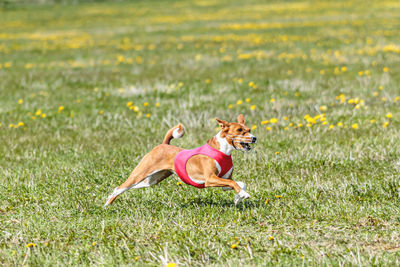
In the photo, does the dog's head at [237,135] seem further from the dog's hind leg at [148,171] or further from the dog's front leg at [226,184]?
the dog's hind leg at [148,171]

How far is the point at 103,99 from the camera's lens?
10445mm

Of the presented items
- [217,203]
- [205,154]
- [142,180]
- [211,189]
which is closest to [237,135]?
[205,154]

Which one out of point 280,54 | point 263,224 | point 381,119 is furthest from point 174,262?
point 280,54

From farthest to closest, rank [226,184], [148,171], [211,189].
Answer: [211,189]
[148,171]
[226,184]

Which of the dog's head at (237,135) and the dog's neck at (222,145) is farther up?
the dog's head at (237,135)

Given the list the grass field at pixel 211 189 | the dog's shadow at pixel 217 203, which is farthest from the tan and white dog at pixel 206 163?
the dog's shadow at pixel 217 203

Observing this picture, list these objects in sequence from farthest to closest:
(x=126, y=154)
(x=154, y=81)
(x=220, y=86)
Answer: (x=154, y=81) < (x=220, y=86) < (x=126, y=154)

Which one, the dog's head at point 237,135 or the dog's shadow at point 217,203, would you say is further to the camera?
the dog's shadow at point 217,203

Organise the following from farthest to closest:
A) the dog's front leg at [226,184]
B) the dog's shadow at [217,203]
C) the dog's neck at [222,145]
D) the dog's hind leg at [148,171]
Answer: the dog's shadow at [217,203] → the dog's hind leg at [148,171] → the dog's neck at [222,145] → the dog's front leg at [226,184]

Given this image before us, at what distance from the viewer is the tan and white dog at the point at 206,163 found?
3875 millimetres

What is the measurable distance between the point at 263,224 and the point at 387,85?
691 cm

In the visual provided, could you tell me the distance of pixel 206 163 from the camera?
4008 millimetres

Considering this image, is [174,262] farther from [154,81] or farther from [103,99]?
[154,81]

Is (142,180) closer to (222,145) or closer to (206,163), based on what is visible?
(206,163)
